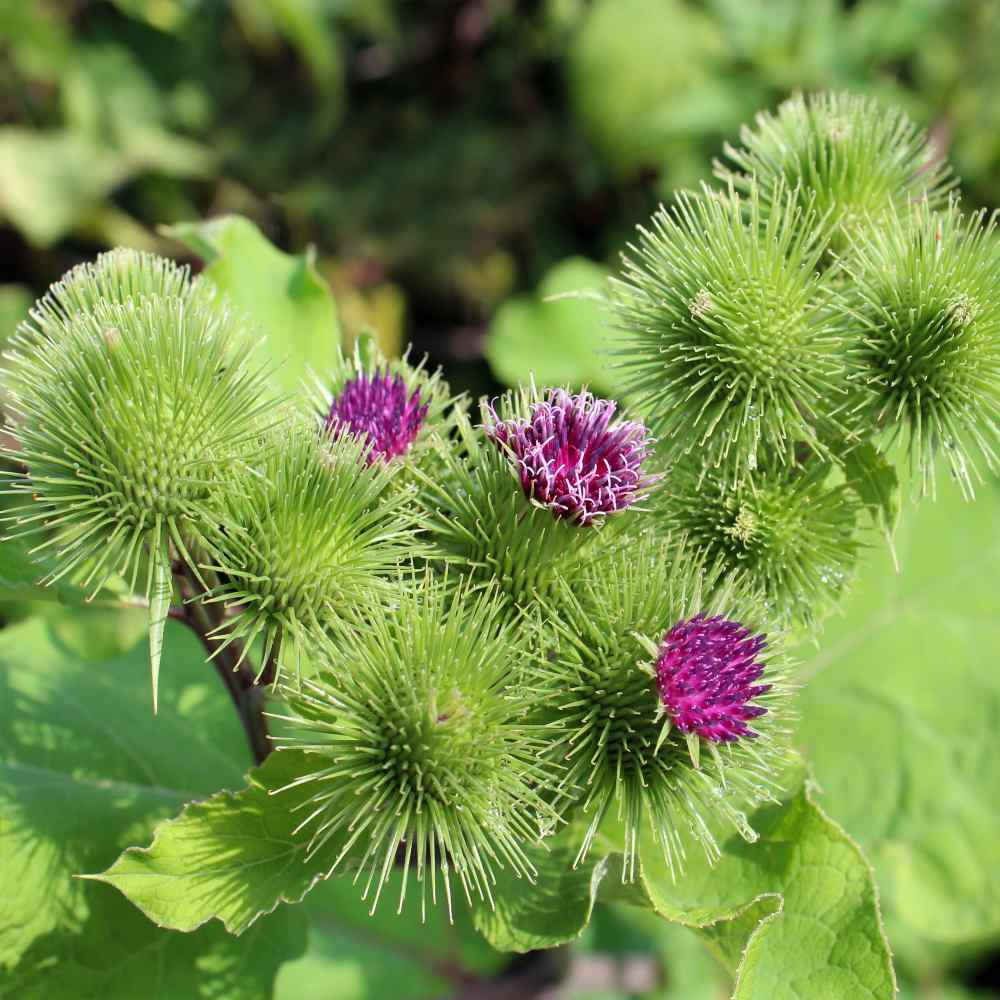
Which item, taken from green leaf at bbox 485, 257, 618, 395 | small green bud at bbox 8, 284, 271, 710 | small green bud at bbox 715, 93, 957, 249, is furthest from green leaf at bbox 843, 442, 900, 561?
green leaf at bbox 485, 257, 618, 395

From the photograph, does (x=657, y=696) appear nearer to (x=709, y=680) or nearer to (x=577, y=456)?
(x=709, y=680)

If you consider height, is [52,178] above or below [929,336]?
above

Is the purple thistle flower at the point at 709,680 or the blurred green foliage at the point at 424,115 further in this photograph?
the blurred green foliage at the point at 424,115

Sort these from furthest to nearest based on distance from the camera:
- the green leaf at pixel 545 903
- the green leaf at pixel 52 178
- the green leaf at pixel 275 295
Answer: the green leaf at pixel 52 178 → the green leaf at pixel 275 295 → the green leaf at pixel 545 903

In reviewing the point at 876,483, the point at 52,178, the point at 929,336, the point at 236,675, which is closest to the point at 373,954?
the point at 236,675

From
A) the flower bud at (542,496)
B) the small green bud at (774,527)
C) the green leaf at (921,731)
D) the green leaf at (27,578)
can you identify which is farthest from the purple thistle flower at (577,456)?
the green leaf at (921,731)

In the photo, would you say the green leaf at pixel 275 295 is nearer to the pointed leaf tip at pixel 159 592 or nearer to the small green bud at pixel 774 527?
the pointed leaf tip at pixel 159 592
